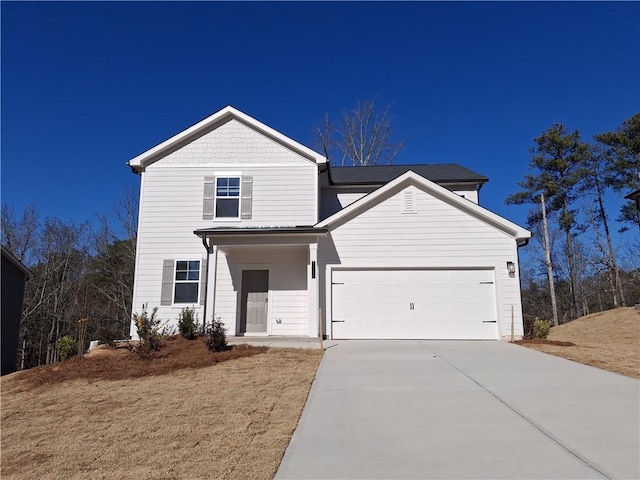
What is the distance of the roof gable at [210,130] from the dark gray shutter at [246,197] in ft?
5.92

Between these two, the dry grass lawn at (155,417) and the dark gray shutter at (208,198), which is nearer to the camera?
the dry grass lawn at (155,417)

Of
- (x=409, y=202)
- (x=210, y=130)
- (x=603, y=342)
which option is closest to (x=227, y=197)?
(x=210, y=130)

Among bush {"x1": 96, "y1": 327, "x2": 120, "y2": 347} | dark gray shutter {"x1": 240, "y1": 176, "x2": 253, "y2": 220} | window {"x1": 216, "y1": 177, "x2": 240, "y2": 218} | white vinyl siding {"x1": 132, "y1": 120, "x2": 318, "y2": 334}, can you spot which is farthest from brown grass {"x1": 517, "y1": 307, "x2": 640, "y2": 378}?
bush {"x1": 96, "y1": 327, "x2": 120, "y2": 347}

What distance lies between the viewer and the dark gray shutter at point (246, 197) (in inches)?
563

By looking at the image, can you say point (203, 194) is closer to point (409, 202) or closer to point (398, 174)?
point (409, 202)

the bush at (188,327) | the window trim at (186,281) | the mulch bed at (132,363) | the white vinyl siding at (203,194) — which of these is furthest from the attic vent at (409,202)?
the bush at (188,327)

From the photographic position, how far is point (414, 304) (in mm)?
12859

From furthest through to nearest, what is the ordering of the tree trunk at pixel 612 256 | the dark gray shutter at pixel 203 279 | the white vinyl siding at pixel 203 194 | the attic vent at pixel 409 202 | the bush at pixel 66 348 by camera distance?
the tree trunk at pixel 612 256, the white vinyl siding at pixel 203 194, the dark gray shutter at pixel 203 279, the attic vent at pixel 409 202, the bush at pixel 66 348

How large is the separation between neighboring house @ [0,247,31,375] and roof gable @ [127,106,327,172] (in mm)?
5480

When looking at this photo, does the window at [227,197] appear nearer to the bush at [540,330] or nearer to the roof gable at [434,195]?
the roof gable at [434,195]

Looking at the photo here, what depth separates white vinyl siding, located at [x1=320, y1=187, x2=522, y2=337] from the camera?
12.9m

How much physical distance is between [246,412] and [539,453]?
3287 millimetres

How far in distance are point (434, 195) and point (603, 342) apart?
7.59m

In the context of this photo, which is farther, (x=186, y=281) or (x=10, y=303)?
(x=10, y=303)
